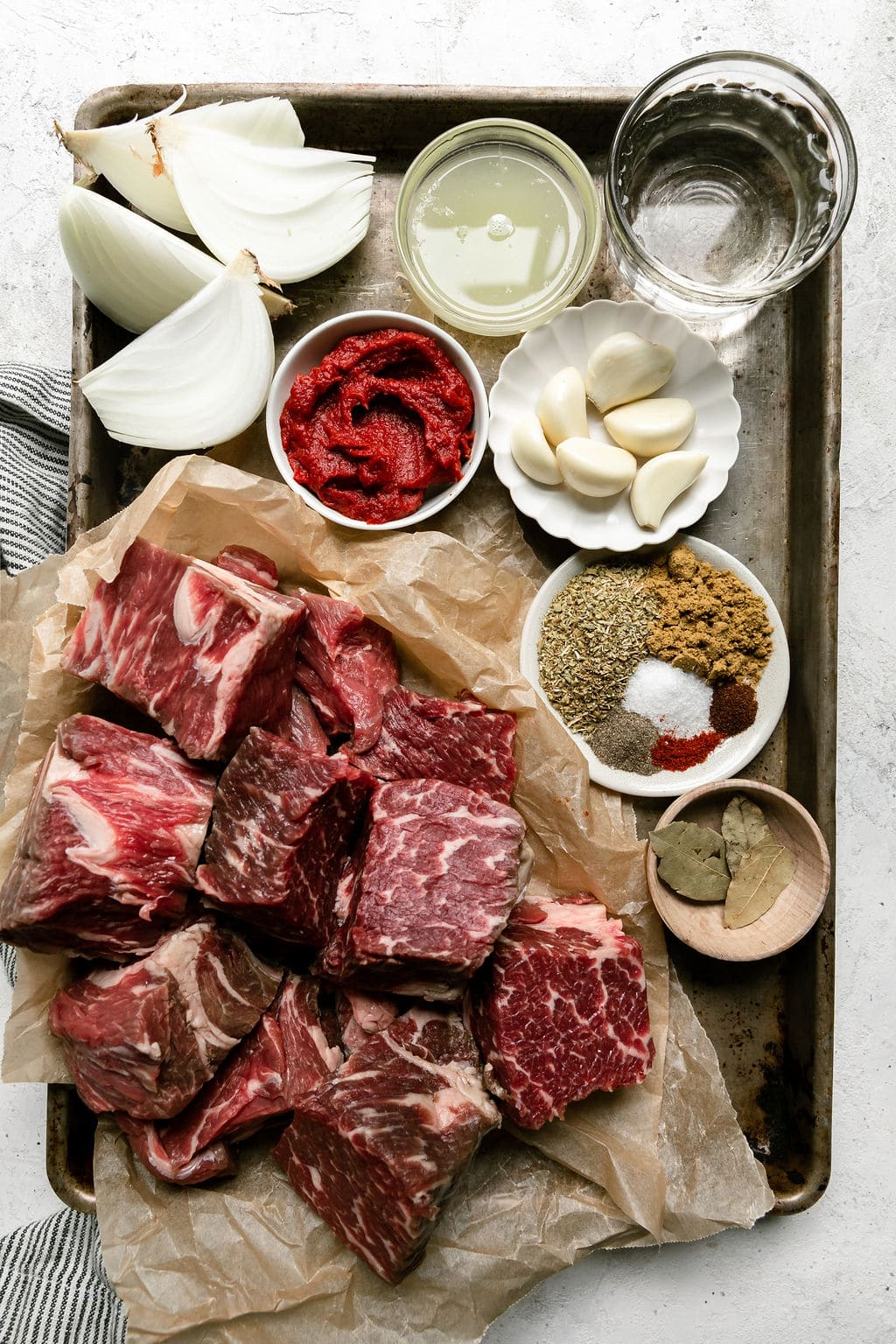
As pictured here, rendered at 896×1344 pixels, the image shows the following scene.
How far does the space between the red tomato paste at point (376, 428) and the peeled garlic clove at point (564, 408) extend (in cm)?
20

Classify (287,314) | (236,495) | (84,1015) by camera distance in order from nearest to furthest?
(84,1015), (236,495), (287,314)

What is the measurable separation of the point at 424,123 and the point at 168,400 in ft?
3.34

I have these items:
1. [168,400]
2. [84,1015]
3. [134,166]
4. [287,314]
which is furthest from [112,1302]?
[134,166]

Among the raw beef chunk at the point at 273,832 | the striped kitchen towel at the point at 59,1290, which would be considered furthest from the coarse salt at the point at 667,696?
the striped kitchen towel at the point at 59,1290

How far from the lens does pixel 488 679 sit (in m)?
2.36

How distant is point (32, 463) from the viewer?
8.45 ft

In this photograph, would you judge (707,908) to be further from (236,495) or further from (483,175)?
(483,175)

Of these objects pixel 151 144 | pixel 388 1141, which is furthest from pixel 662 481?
pixel 388 1141

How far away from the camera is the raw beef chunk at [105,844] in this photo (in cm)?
209

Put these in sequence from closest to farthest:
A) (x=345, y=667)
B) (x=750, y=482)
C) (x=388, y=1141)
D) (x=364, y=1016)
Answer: (x=388, y=1141), (x=364, y=1016), (x=345, y=667), (x=750, y=482)

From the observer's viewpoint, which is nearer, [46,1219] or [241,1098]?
[241,1098]

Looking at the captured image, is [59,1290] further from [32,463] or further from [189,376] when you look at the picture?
[189,376]

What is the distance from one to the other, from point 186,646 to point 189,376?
69 centimetres

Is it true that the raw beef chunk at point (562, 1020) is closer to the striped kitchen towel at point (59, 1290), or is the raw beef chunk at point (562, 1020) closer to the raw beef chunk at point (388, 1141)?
the raw beef chunk at point (388, 1141)
